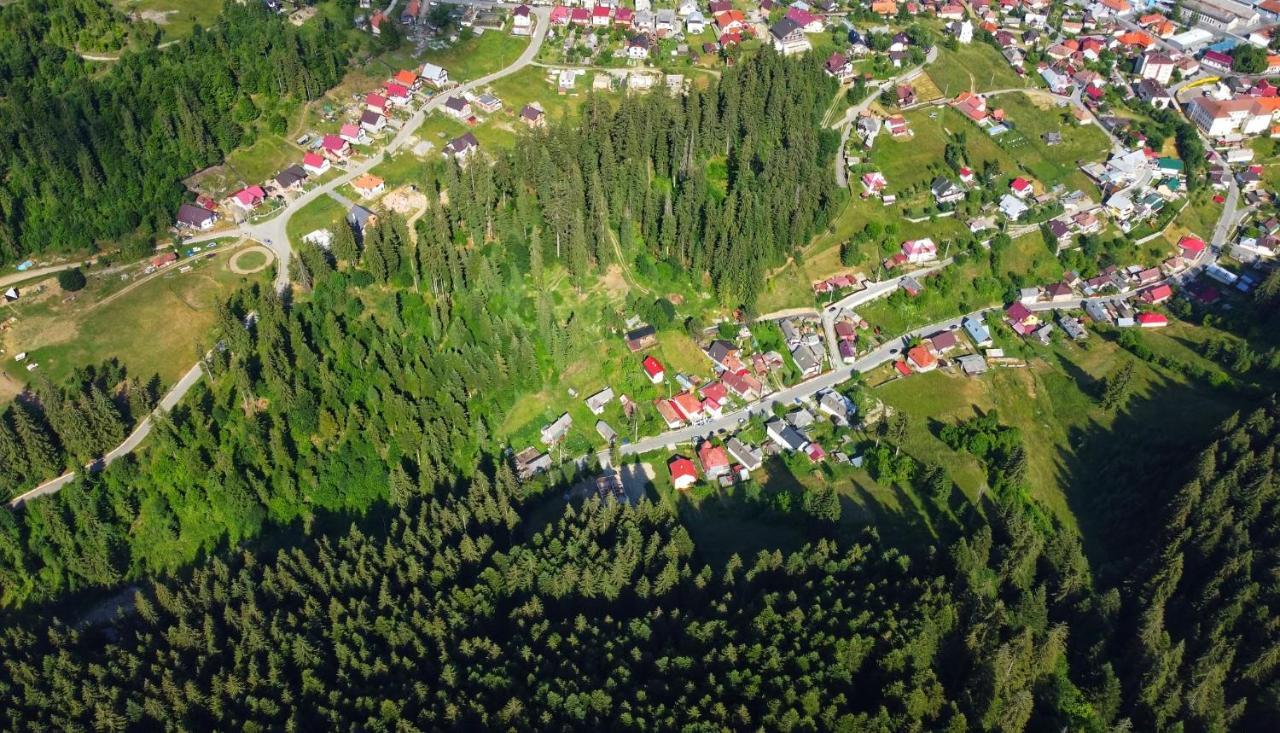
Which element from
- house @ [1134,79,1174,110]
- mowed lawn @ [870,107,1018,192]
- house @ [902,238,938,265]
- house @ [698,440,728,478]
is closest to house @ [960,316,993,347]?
house @ [902,238,938,265]

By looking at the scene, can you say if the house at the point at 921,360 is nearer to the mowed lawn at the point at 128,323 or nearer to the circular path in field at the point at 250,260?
the mowed lawn at the point at 128,323

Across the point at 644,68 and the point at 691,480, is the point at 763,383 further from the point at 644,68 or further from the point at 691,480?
the point at 644,68

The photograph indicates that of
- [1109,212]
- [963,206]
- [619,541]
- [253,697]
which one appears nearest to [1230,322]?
[1109,212]

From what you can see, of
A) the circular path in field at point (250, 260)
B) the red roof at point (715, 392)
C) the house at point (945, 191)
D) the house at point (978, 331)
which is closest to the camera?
the red roof at point (715, 392)

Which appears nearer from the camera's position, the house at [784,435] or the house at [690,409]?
the house at [784,435]

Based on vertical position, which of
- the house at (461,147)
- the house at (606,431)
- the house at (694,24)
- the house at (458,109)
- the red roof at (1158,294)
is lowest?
the house at (606,431)

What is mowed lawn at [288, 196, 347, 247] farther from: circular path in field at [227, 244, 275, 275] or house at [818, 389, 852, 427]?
house at [818, 389, 852, 427]

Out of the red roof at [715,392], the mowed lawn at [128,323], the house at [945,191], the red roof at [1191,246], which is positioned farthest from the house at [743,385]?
the red roof at [1191,246]
